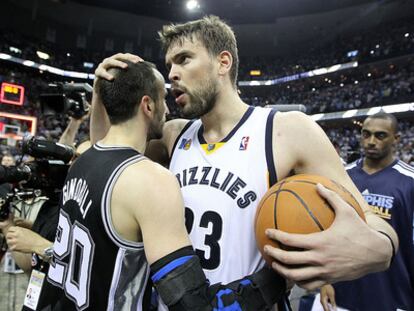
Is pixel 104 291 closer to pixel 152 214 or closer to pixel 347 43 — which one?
pixel 152 214

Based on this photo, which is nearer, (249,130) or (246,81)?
(249,130)

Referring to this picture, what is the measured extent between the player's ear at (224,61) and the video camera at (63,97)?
126 cm

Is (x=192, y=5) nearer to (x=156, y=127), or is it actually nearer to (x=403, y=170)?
(x=403, y=170)

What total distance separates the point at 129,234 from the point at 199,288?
346 millimetres

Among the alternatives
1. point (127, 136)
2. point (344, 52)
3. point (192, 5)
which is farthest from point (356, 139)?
point (127, 136)

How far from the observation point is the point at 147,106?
165cm

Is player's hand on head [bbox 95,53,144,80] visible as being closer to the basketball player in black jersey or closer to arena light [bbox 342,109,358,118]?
the basketball player in black jersey

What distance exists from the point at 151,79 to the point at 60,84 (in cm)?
135

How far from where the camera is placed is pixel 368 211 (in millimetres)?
1302

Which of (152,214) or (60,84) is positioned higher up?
(60,84)

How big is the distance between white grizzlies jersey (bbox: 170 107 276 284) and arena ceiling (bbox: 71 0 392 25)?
79.1 feet

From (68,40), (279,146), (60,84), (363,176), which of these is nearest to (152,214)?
(279,146)

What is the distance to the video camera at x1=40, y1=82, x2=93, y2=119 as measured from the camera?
8.47 feet

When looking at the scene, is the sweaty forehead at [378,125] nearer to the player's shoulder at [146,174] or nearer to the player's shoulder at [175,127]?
the player's shoulder at [175,127]
